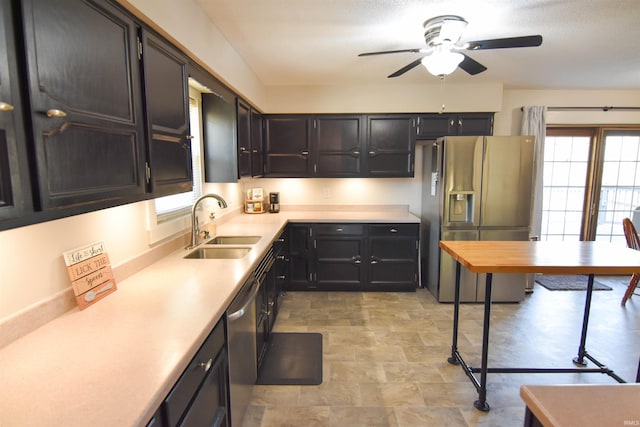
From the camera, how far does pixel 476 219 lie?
12.0 feet

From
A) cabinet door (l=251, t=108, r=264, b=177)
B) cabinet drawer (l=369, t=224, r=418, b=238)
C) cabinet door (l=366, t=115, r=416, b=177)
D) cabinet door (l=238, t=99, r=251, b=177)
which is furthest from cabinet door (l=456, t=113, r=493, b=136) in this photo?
cabinet door (l=238, t=99, r=251, b=177)

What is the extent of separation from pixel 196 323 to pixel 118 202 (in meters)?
0.54

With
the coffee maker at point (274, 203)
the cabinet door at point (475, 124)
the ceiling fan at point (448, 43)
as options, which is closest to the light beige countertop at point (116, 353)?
the ceiling fan at point (448, 43)

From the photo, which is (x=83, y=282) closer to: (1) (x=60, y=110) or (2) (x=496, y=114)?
(1) (x=60, y=110)

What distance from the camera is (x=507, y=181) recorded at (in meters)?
3.63

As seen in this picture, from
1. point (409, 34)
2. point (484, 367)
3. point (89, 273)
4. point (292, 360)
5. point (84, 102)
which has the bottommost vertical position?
point (292, 360)

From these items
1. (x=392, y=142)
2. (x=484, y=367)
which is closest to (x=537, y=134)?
(x=392, y=142)

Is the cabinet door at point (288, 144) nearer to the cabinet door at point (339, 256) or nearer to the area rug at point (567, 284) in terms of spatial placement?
the cabinet door at point (339, 256)

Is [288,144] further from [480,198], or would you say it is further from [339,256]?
[480,198]

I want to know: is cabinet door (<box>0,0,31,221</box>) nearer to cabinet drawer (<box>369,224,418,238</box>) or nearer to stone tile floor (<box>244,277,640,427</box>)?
stone tile floor (<box>244,277,640,427</box>)

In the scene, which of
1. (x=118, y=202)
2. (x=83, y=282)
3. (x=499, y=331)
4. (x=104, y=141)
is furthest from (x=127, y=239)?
(x=499, y=331)

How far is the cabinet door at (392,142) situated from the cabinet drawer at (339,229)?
0.83m

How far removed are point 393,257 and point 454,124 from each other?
1.78 meters

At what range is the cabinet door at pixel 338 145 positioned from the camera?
4.13 m
